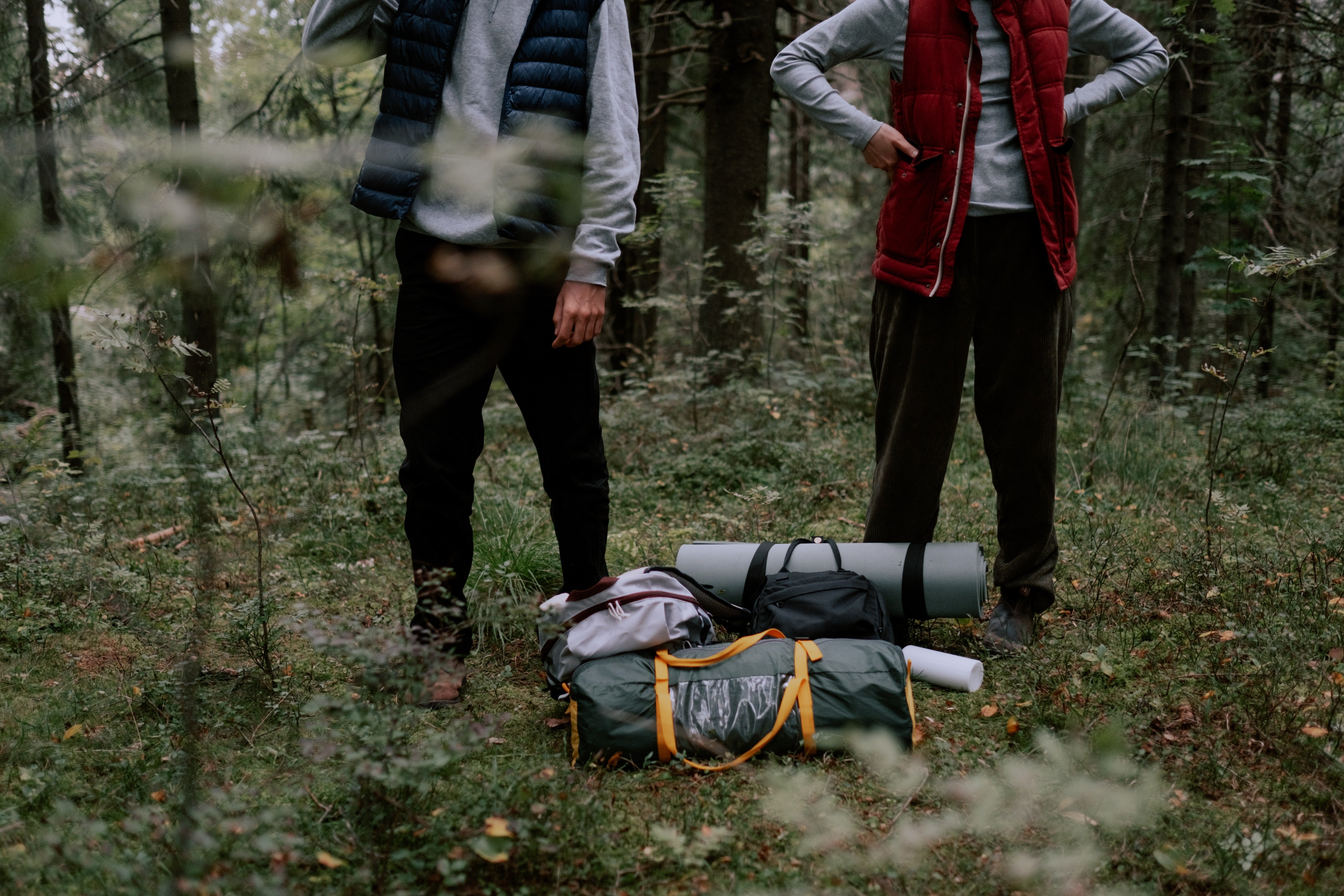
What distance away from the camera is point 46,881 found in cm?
165

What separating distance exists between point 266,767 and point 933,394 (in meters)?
2.13

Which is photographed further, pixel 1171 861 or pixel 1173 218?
pixel 1173 218

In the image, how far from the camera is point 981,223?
2709 mm

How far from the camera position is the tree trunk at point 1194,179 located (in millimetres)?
8055

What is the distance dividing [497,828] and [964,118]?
225 cm

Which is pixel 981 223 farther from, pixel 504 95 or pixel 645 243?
pixel 645 243

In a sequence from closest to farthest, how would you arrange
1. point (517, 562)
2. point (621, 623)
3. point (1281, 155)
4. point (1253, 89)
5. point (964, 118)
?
point (621, 623) → point (964, 118) → point (517, 562) → point (1253, 89) → point (1281, 155)

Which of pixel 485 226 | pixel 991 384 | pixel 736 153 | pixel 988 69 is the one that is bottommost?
pixel 991 384

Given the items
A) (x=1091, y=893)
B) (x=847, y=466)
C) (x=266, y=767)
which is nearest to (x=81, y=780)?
(x=266, y=767)

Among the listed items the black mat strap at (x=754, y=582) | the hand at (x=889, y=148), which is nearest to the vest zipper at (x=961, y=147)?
the hand at (x=889, y=148)

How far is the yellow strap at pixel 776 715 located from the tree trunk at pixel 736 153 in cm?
457

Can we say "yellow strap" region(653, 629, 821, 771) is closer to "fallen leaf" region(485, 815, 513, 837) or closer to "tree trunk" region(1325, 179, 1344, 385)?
"fallen leaf" region(485, 815, 513, 837)

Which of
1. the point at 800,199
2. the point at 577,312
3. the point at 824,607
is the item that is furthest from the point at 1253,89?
the point at 577,312

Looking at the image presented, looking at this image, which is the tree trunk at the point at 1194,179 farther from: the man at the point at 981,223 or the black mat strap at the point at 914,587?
the black mat strap at the point at 914,587
